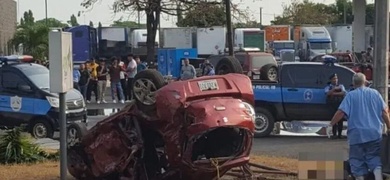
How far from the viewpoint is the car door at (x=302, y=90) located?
19859 mm

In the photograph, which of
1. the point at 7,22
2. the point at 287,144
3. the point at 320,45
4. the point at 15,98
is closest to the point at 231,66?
the point at 287,144

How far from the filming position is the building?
217 feet

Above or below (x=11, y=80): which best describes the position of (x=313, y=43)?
above

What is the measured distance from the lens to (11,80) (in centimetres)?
2120

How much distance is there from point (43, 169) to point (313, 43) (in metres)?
42.7

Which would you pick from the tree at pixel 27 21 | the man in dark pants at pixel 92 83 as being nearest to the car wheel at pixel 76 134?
the man in dark pants at pixel 92 83

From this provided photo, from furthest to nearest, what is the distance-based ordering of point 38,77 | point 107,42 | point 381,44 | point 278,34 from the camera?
1. point 278,34
2. point 107,42
3. point 38,77
4. point 381,44

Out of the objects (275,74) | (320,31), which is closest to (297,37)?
(320,31)

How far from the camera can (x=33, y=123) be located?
69.3 ft

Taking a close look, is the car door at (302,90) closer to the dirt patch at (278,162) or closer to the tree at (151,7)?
the dirt patch at (278,162)

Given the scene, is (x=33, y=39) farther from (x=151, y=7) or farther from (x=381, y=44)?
(x=381, y=44)

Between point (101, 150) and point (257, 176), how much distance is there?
2393mm

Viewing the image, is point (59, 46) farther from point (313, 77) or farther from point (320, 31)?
point (320, 31)

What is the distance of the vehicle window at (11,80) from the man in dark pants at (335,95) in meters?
7.75
